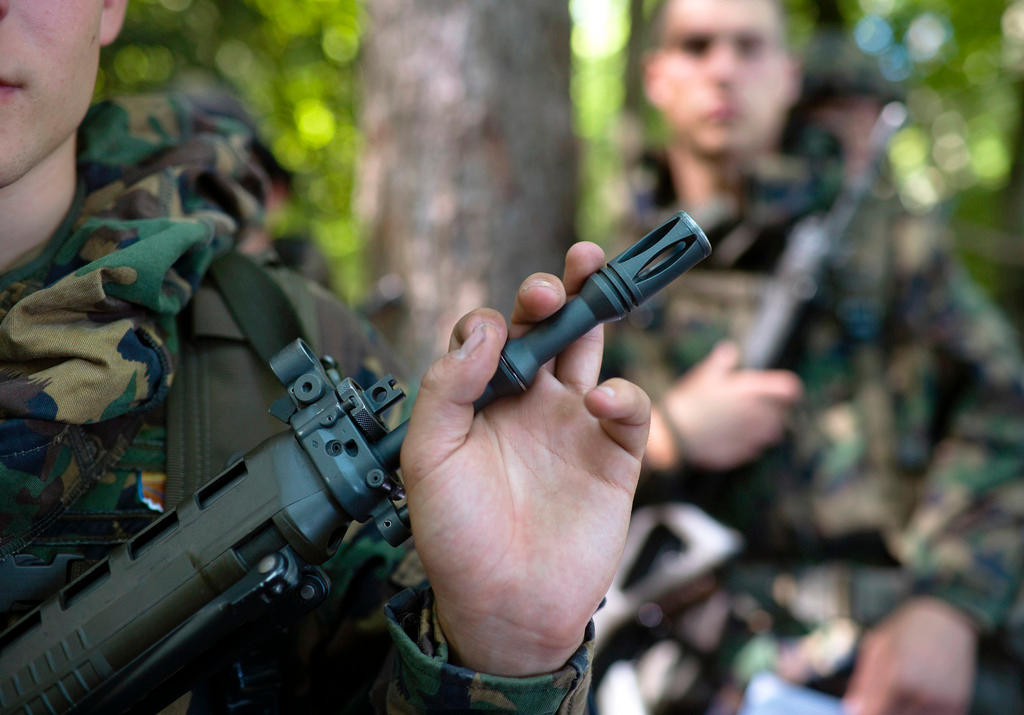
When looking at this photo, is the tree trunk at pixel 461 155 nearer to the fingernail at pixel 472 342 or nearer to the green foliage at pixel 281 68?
the fingernail at pixel 472 342

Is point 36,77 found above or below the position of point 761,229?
above

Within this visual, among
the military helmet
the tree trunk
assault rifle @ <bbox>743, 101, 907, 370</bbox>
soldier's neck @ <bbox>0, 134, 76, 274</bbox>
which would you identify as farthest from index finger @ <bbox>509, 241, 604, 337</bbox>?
the military helmet

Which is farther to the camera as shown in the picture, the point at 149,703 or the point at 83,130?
the point at 83,130

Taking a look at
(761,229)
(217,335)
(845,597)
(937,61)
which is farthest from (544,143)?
(937,61)

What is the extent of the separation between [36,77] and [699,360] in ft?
7.42

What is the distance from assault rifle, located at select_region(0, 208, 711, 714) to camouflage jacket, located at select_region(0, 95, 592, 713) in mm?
158

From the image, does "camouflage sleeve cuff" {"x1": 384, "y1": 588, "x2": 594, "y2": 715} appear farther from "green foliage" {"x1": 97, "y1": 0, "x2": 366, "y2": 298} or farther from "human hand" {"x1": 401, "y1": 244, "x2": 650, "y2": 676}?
"green foliage" {"x1": 97, "y1": 0, "x2": 366, "y2": 298}

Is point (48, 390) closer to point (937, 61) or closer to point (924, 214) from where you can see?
point (924, 214)

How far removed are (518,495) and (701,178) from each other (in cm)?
229

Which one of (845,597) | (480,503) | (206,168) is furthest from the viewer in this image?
(845,597)

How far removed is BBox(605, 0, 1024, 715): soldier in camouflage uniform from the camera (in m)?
2.46

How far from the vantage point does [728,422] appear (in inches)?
104

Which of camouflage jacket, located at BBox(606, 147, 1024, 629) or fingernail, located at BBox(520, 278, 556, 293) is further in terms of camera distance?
camouflage jacket, located at BBox(606, 147, 1024, 629)

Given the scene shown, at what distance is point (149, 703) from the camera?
1.14m
